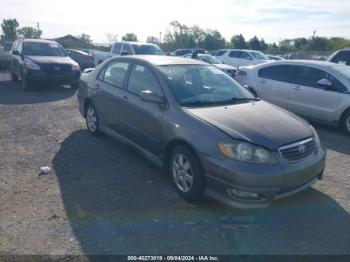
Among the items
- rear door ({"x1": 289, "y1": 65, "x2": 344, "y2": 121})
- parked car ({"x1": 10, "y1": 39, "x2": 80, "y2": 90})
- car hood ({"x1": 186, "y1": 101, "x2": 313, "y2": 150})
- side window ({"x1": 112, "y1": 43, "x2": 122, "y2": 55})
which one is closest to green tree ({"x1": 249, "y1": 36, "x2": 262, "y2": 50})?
side window ({"x1": 112, "y1": 43, "x2": 122, "y2": 55})

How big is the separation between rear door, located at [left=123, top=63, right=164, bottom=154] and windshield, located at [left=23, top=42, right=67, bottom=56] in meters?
8.82

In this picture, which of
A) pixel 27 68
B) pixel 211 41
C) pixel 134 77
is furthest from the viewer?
pixel 211 41

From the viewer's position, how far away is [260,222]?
383cm

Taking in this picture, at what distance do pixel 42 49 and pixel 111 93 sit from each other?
865cm

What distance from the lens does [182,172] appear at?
4.18m

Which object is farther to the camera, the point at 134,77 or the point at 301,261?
the point at 134,77

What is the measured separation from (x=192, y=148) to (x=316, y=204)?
5.58 ft

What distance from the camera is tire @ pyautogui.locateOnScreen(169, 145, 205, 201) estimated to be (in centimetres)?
392

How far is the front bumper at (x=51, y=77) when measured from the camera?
463 inches

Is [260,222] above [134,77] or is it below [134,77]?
below

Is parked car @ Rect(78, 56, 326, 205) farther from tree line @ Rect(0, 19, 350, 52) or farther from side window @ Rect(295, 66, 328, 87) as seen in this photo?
tree line @ Rect(0, 19, 350, 52)

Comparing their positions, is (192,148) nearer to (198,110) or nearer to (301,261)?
(198,110)

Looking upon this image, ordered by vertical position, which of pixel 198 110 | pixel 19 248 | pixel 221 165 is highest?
pixel 198 110

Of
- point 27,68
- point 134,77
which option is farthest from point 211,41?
point 134,77
